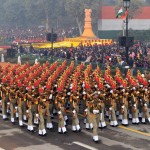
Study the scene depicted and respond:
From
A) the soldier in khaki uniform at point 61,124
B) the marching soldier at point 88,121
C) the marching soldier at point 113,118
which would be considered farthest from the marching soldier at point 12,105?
the marching soldier at point 113,118

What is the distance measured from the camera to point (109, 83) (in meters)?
19.1

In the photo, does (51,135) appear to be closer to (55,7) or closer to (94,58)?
(94,58)

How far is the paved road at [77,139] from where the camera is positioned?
1492 centimetres

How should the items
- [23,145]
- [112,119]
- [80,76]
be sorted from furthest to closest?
[80,76] → [112,119] → [23,145]

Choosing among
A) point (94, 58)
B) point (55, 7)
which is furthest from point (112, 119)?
point (55, 7)

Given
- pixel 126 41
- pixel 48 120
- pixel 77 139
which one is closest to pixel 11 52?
pixel 126 41

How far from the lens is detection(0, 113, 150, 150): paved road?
49.0 feet

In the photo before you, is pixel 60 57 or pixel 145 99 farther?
pixel 60 57

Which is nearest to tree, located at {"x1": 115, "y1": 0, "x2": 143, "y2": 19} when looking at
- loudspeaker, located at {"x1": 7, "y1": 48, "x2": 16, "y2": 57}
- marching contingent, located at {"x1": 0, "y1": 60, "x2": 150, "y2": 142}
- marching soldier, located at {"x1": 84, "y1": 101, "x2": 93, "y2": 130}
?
loudspeaker, located at {"x1": 7, "y1": 48, "x2": 16, "y2": 57}

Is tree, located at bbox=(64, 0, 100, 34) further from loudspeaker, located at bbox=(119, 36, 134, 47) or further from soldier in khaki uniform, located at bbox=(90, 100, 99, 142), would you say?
soldier in khaki uniform, located at bbox=(90, 100, 99, 142)

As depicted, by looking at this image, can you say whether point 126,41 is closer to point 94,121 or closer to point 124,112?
point 124,112

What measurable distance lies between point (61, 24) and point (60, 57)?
1881 inches

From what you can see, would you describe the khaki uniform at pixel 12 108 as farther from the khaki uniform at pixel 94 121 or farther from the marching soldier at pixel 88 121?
the khaki uniform at pixel 94 121

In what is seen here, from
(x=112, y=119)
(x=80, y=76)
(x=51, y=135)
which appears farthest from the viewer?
(x=80, y=76)
